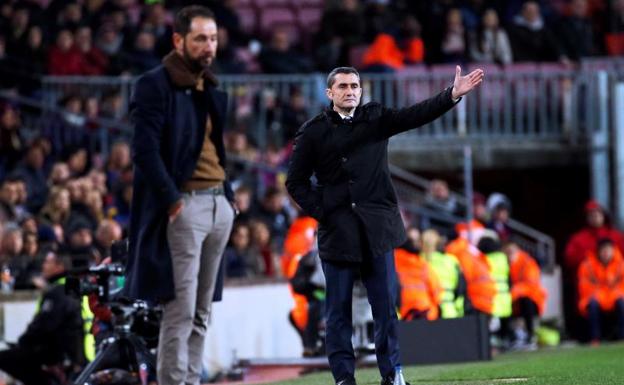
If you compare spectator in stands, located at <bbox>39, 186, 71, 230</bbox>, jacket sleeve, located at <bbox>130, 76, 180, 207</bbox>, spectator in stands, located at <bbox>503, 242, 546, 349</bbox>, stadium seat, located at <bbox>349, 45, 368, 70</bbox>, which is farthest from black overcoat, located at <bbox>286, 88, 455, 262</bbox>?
stadium seat, located at <bbox>349, 45, 368, 70</bbox>

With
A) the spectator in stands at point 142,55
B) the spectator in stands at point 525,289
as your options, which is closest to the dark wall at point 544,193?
the spectator in stands at point 525,289

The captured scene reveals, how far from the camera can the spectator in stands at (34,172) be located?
1969 centimetres

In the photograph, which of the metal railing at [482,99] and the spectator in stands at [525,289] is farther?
the metal railing at [482,99]

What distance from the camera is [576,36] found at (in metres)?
26.9

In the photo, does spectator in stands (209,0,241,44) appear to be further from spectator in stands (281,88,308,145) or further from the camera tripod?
the camera tripod

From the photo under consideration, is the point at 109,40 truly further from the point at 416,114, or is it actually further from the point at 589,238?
the point at 416,114

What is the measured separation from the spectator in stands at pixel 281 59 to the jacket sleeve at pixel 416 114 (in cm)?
1414

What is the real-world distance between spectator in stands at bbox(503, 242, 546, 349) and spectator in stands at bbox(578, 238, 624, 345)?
64cm

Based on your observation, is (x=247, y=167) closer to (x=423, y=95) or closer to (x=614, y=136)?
(x=423, y=95)

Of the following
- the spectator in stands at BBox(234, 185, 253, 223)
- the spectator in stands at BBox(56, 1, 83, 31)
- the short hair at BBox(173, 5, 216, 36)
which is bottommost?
the spectator in stands at BBox(234, 185, 253, 223)

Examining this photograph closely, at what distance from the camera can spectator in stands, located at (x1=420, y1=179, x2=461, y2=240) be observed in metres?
23.4

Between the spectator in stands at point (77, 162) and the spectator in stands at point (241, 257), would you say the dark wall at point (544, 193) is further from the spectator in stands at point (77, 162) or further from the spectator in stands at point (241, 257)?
the spectator in stands at point (77, 162)

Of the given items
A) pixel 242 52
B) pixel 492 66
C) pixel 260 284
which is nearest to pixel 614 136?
pixel 492 66

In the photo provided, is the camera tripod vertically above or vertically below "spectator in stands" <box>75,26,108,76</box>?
below
